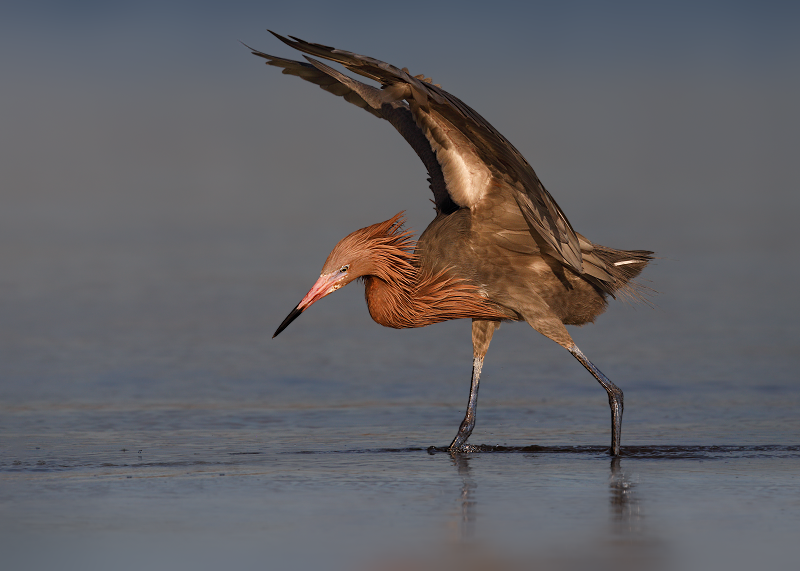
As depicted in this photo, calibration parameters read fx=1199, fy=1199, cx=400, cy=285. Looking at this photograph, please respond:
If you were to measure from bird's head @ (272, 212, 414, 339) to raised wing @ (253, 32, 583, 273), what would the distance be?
0.54m

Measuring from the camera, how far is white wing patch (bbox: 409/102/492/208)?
7.73 metres

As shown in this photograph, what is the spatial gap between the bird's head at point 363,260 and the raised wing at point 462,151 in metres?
0.54

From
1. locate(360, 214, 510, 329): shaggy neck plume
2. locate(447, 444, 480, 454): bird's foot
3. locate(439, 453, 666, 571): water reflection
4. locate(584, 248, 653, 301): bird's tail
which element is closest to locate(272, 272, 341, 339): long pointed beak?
locate(360, 214, 510, 329): shaggy neck plume

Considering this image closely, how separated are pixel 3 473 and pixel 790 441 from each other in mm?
5010

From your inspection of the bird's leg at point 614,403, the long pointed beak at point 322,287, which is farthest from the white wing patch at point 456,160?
the bird's leg at point 614,403

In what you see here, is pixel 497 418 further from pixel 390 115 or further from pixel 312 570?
pixel 312 570

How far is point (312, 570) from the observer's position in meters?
4.93

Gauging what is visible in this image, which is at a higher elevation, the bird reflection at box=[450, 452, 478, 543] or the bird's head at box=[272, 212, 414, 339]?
the bird's head at box=[272, 212, 414, 339]

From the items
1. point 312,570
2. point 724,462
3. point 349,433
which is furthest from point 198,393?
point 312,570

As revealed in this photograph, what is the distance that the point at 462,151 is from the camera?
7941 mm

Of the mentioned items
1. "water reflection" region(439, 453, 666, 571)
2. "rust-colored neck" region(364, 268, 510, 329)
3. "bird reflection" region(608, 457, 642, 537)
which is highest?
"rust-colored neck" region(364, 268, 510, 329)

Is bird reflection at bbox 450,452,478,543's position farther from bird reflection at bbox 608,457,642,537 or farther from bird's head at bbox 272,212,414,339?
bird's head at bbox 272,212,414,339

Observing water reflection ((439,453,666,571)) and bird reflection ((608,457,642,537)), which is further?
bird reflection ((608,457,642,537))

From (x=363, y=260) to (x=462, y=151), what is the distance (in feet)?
3.38
